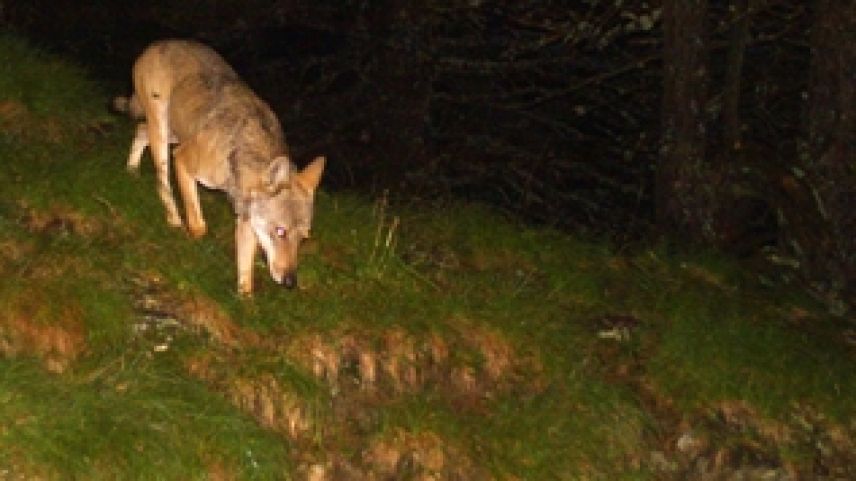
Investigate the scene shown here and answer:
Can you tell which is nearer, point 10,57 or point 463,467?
point 463,467

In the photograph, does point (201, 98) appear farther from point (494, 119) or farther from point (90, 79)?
point (494, 119)

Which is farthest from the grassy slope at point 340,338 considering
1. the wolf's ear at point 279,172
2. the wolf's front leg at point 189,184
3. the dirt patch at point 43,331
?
the wolf's ear at point 279,172

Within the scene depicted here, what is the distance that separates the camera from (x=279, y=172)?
7.19m

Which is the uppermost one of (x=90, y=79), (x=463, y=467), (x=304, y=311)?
(x=90, y=79)

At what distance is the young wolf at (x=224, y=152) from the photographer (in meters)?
7.22

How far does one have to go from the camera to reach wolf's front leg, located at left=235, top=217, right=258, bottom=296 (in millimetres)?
7484

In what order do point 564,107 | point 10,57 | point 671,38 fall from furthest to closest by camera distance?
point 564,107
point 671,38
point 10,57

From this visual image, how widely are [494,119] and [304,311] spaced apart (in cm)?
584

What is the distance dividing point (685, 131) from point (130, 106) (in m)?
4.73

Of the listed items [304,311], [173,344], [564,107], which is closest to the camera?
[173,344]

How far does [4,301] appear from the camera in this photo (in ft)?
21.2

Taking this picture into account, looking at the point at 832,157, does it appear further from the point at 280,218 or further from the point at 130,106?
the point at 130,106

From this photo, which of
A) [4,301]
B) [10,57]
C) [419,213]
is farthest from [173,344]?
[10,57]

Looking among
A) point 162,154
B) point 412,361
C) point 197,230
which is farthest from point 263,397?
point 162,154
